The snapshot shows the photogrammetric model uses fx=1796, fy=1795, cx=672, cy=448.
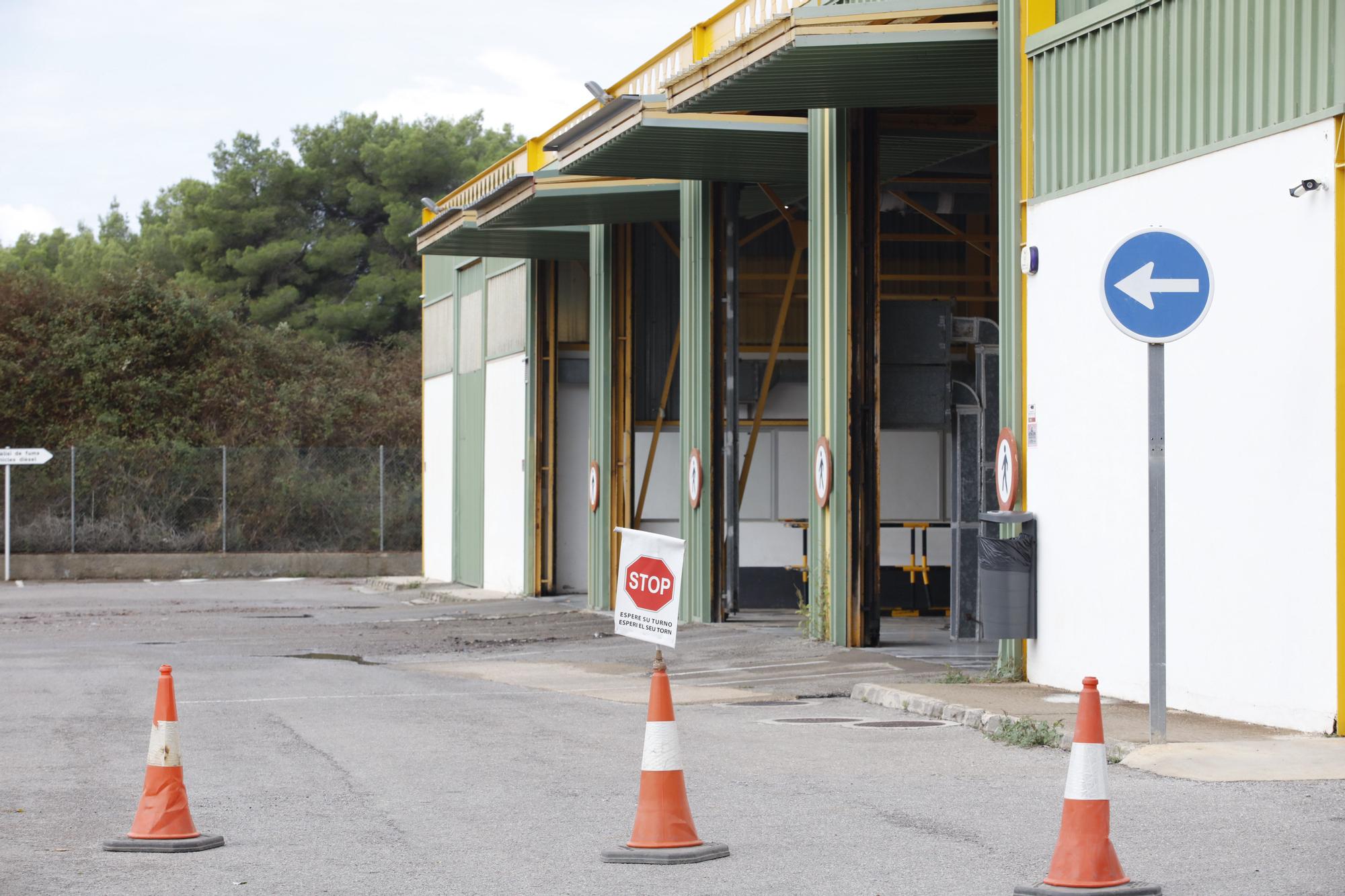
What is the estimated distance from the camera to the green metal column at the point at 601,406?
88.0 ft

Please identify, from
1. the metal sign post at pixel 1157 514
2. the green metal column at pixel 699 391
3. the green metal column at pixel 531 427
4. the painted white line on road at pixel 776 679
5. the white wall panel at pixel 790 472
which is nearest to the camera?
the metal sign post at pixel 1157 514

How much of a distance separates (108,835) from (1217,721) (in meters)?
6.93

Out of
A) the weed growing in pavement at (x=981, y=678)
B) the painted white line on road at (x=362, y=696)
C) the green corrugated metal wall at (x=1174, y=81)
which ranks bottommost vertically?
the painted white line on road at (x=362, y=696)

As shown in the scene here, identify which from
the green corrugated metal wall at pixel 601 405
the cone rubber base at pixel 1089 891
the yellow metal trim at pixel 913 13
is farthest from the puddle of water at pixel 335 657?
the cone rubber base at pixel 1089 891

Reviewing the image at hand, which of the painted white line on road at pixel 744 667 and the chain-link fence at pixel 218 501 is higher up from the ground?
the chain-link fence at pixel 218 501

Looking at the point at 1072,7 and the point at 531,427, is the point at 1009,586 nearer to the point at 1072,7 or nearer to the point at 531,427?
the point at 1072,7

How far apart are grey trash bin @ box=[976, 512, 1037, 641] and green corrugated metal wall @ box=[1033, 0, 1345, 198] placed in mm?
2823

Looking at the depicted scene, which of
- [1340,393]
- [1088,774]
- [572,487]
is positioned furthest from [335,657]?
[1088,774]

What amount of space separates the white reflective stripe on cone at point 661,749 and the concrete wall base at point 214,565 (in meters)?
32.9

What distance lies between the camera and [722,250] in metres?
22.7

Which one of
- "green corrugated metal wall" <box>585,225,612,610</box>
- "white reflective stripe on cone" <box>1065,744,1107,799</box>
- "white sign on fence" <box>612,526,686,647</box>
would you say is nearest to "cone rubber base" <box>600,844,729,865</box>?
→ "white sign on fence" <box>612,526,686,647</box>

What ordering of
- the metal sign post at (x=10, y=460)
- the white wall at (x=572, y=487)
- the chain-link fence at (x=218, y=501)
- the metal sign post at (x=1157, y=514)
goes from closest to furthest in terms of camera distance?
the metal sign post at (x=1157, y=514) < the white wall at (x=572, y=487) < the metal sign post at (x=10, y=460) < the chain-link fence at (x=218, y=501)

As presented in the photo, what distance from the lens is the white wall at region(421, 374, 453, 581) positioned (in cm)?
3641

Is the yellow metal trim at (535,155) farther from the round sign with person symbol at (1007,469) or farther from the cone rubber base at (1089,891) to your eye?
the cone rubber base at (1089,891)
